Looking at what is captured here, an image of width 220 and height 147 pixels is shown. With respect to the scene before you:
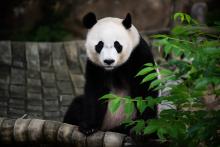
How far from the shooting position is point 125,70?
16.3 ft

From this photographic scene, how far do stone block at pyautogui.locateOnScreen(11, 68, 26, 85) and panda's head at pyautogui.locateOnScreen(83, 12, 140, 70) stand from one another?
2.08 meters

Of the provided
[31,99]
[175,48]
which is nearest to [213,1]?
[31,99]

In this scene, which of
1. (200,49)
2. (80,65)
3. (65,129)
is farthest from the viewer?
A: (80,65)

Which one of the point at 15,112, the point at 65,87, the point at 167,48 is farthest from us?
the point at 65,87

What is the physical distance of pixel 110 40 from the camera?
471 cm

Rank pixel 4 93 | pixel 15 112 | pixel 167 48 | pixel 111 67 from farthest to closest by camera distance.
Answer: pixel 4 93, pixel 15 112, pixel 111 67, pixel 167 48

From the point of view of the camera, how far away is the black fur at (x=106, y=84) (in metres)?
4.80

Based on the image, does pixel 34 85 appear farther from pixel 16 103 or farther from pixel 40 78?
pixel 16 103

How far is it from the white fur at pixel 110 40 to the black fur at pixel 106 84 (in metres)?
0.07

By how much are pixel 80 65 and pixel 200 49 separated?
431cm

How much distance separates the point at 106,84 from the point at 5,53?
2.53 meters

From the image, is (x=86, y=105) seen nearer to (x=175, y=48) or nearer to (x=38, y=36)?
(x=175, y=48)

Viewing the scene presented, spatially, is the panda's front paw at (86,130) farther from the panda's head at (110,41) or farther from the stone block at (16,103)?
the stone block at (16,103)

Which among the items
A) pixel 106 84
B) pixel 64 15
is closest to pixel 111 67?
pixel 106 84
